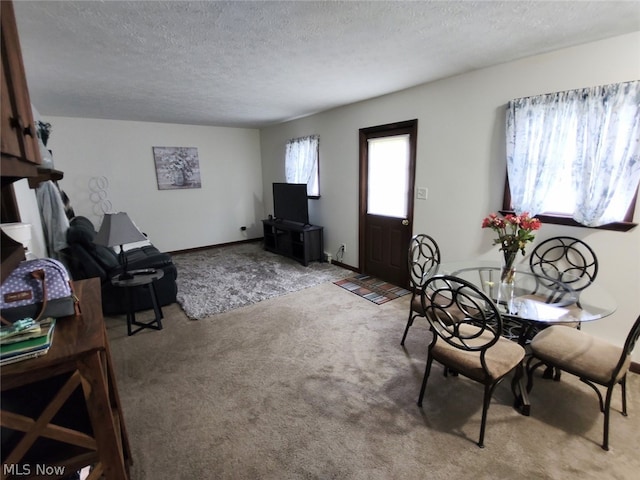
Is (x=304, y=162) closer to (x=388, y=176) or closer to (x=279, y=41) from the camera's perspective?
(x=388, y=176)

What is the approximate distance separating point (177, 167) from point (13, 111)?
16.6ft

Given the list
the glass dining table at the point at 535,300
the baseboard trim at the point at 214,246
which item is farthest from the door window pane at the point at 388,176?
the baseboard trim at the point at 214,246

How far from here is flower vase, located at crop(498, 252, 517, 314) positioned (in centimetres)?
197

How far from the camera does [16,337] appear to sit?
3.24 ft

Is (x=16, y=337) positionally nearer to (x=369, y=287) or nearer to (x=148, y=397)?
(x=148, y=397)

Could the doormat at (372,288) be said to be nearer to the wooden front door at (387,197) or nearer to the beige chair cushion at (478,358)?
the wooden front door at (387,197)

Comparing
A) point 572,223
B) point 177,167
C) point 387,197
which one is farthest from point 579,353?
point 177,167

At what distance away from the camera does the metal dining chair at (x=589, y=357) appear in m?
1.60

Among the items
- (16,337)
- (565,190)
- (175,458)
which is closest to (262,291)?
(175,458)

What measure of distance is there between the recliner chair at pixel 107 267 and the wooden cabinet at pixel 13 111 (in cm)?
247

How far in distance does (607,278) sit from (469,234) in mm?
1106

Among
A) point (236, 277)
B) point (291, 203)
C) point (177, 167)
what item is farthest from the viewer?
point (177, 167)

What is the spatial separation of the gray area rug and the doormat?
0.25m

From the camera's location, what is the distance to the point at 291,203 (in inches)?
209
